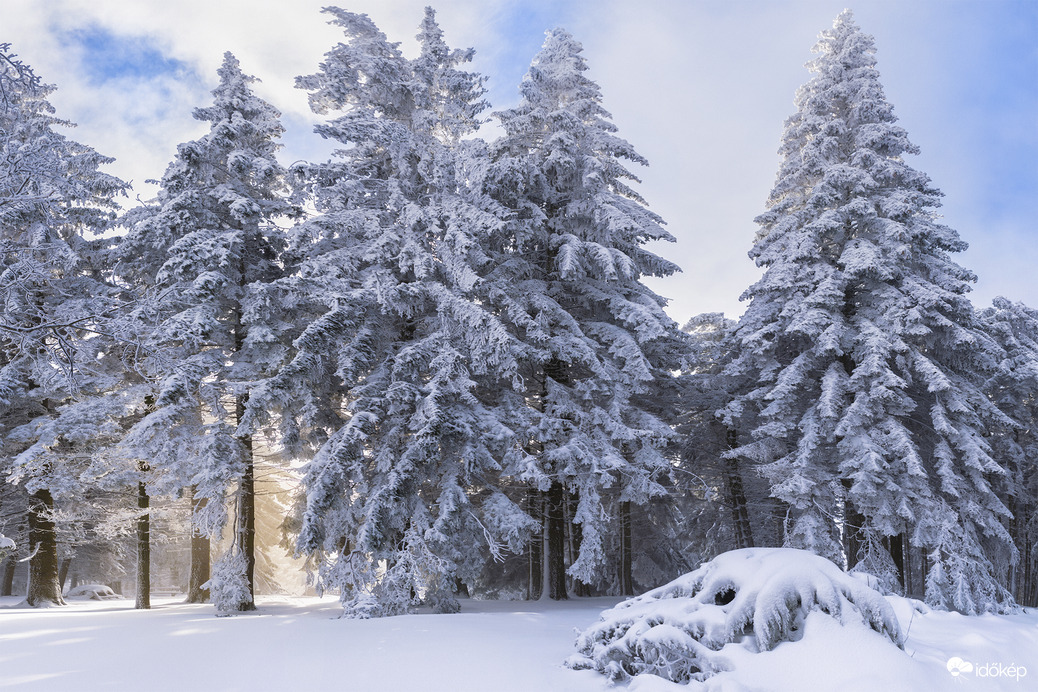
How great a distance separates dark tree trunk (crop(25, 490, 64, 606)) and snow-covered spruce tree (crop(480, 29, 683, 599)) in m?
12.5

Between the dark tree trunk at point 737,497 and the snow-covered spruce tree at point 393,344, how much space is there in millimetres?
7817

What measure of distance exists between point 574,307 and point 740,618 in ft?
38.6

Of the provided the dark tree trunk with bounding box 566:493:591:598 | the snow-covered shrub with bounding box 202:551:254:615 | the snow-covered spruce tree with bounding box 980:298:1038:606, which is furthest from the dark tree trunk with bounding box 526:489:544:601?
the snow-covered spruce tree with bounding box 980:298:1038:606

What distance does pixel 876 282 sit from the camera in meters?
15.5

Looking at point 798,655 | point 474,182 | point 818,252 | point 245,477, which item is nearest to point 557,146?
point 474,182

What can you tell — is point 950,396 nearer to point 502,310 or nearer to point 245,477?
point 502,310

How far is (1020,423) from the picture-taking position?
17359 millimetres

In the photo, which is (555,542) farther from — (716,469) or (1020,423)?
(1020,423)

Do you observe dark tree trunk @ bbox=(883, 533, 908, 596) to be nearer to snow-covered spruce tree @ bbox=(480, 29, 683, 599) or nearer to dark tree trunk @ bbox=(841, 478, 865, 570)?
dark tree trunk @ bbox=(841, 478, 865, 570)

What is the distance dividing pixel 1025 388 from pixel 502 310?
14.9 meters

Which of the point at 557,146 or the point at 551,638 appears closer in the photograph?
the point at 551,638

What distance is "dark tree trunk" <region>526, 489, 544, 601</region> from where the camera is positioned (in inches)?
648
